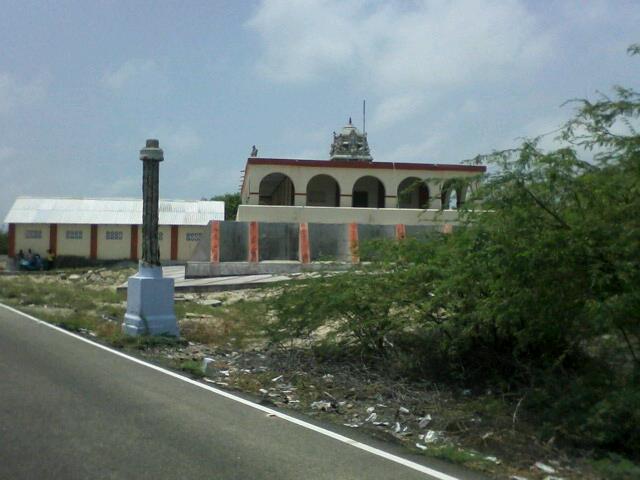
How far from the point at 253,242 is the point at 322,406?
2066cm

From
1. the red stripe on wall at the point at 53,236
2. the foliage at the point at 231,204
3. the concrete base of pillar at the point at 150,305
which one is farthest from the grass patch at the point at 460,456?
the foliage at the point at 231,204

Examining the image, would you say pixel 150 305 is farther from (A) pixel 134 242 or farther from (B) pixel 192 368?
(A) pixel 134 242

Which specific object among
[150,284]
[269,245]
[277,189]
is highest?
[277,189]

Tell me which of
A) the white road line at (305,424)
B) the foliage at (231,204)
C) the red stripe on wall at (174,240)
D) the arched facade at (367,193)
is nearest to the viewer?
the white road line at (305,424)

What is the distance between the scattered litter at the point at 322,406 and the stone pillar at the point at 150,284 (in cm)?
538

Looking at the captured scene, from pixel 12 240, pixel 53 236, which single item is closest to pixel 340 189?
pixel 53 236

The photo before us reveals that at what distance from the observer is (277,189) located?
47.2m

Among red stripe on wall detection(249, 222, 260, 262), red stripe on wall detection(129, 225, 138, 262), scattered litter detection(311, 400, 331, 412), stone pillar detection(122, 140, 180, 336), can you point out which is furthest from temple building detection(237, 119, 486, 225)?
scattered litter detection(311, 400, 331, 412)

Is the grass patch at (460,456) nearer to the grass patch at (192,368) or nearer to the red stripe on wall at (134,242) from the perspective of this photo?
the grass patch at (192,368)

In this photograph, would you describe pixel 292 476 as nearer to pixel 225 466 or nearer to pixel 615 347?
pixel 225 466

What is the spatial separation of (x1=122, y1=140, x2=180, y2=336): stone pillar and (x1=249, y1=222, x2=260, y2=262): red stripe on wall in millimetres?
14807

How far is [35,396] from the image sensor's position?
8516mm

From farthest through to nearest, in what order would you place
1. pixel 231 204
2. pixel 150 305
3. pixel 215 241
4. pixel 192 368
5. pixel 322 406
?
pixel 231 204, pixel 215 241, pixel 150 305, pixel 192 368, pixel 322 406

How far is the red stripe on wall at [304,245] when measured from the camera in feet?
96.1
